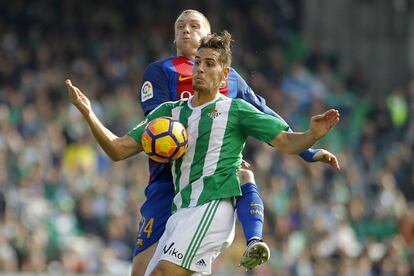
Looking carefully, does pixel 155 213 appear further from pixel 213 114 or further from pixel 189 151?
pixel 213 114

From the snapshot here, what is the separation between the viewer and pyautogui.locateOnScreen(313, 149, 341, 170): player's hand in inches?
336

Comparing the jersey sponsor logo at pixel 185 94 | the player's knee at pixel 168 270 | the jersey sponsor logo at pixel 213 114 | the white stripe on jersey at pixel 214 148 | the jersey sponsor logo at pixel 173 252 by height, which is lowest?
the player's knee at pixel 168 270

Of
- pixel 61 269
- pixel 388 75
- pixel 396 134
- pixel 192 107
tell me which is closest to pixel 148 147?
pixel 192 107

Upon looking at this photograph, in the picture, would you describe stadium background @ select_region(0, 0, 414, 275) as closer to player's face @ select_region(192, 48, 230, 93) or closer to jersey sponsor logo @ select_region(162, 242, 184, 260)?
jersey sponsor logo @ select_region(162, 242, 184, 260)

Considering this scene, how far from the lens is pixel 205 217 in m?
8.32

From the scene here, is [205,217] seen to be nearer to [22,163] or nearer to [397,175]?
[22,163]

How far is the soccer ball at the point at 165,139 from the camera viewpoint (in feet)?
27.2

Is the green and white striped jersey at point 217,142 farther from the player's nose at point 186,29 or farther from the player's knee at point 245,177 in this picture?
the player's nose at point 186,29

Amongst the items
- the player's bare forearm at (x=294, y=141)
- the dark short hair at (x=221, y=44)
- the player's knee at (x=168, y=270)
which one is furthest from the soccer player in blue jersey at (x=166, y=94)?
the player's knee at (x=168, y=270)

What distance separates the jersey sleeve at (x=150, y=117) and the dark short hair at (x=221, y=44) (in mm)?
497

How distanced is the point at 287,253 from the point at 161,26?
5519 mm

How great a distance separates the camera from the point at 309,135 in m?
8.06

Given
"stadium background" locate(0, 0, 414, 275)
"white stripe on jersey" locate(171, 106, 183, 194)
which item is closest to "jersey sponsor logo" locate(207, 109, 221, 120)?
"white stripe on jersey" locate(171, 106, 183, 194)

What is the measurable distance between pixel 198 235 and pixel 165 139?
66 cm
